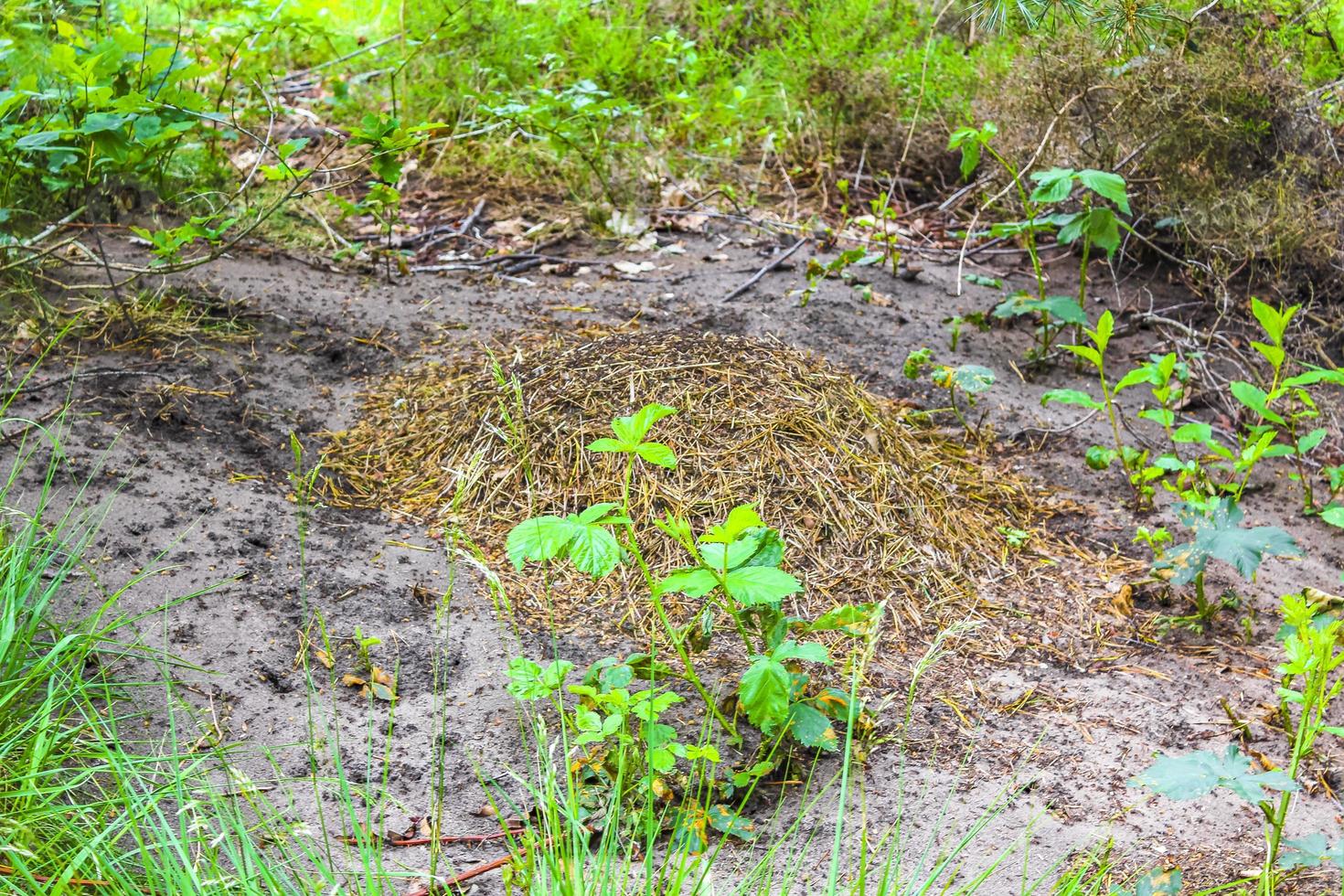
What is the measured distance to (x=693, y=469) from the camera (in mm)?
3113

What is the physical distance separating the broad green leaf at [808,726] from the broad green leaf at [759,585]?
298mm

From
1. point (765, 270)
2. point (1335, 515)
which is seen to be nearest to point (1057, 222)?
point (765, 270)

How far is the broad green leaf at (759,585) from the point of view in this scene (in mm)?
1998

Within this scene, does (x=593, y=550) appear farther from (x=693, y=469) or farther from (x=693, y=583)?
(x=693, y=469)

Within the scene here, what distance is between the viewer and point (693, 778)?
2209 millimetres

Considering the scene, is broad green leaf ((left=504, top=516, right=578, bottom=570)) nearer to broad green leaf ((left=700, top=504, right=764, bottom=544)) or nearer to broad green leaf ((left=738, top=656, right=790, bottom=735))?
broad green leaf ((left=700, top=504, right=764, bottom=544))

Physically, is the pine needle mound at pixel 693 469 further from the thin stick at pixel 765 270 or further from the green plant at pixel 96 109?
the green plant at pixel 96 109

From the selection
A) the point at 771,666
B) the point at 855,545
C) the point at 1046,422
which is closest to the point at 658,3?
the point at 1046,422

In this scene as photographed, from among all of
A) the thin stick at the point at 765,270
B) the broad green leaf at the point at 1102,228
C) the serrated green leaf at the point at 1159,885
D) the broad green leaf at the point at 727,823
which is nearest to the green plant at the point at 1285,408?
the broad green leaf at the point at 1102,228

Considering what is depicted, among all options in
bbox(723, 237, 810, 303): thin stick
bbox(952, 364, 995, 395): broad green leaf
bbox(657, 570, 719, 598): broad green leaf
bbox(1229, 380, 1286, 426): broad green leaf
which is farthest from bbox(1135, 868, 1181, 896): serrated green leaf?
bbox(723, 237, 810, 303): thin stick

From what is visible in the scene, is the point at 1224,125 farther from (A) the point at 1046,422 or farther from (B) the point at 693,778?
(B) the point at 693,778

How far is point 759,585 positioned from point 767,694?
0.72 feet

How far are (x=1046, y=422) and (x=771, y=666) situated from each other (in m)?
2.15

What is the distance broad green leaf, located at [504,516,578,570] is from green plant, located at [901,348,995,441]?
6.32 feet
